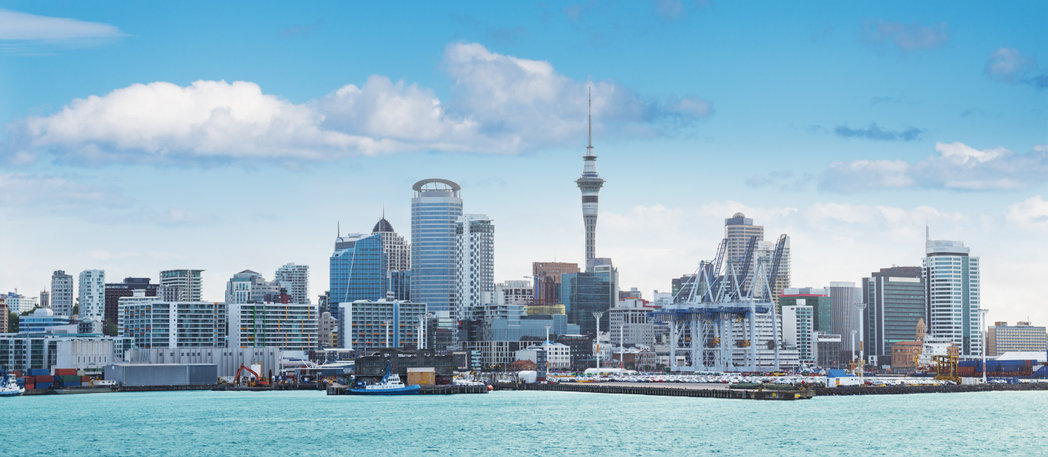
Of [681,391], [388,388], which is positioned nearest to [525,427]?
[681,391]

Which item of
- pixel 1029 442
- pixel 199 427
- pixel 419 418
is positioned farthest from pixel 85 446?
pixel 1029 442

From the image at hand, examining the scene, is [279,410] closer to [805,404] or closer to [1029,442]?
[805,404]

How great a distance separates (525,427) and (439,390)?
182ft

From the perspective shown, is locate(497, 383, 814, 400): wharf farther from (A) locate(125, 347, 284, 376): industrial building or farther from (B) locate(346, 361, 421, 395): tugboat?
(A) locate(125, 347, 284, 376): industrial building

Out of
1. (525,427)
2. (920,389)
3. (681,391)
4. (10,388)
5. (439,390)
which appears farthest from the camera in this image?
(920,389)

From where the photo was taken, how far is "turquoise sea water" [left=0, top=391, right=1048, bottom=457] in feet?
278

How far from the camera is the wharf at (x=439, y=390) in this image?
154m

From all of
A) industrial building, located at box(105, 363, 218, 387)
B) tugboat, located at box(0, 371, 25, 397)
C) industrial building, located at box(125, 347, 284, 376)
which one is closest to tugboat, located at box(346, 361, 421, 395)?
industrial building, located at box(105, 363, 218, 387)

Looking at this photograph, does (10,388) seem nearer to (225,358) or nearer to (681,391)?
(225,358)

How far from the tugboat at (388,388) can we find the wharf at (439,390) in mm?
854

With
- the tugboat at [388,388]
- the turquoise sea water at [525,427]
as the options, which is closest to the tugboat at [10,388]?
the turquoise sea water at [525,427]

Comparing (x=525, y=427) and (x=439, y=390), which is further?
(x=439, y=390)

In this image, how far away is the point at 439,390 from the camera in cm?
15438

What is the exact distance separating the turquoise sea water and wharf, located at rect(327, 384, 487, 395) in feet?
35.0
